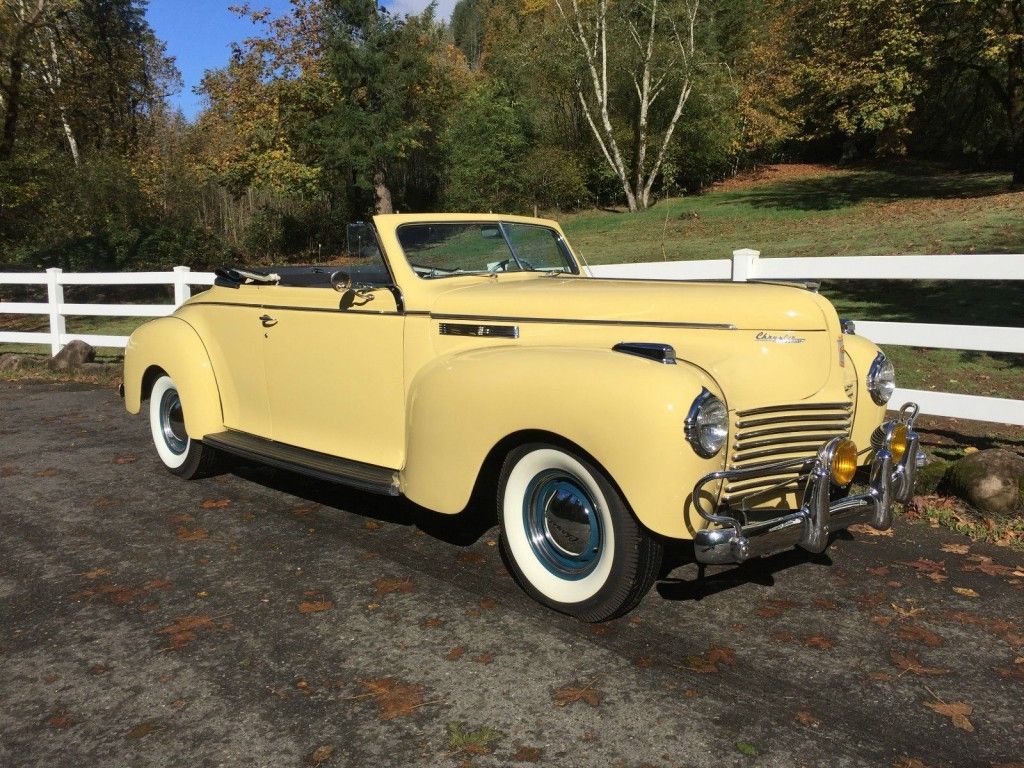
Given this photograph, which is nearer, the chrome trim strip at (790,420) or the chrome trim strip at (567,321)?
the chrome trim strip at (790,420)

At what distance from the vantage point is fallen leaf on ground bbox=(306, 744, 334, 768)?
2.62 m

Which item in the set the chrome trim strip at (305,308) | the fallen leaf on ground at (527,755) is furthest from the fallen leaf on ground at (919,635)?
the chrome trim strip at (305,308)

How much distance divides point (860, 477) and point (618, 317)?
165 centimetres

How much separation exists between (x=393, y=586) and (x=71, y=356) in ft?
29.6

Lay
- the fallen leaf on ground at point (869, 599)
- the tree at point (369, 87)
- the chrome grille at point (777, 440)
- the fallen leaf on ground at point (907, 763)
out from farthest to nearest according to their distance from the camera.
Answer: the tree at point (369, 87), the fallen leaf on ground at point (869, 599), the chrome grille at point (777, 440), the fallen leaf on ground at point (907, 763)

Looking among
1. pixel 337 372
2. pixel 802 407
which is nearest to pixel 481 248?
pixel 337 372

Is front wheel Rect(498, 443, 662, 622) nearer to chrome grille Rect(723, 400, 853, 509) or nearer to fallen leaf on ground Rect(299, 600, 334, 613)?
Result: chrome grille Rect(723, 400, 853, 509)

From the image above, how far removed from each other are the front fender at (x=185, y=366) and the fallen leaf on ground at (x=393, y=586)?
2.08 metres

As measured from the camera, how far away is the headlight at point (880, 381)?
4.06m

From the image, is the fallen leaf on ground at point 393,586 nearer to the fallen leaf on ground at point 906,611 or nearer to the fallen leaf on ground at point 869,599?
the fallen leaf on ground at point 869,599

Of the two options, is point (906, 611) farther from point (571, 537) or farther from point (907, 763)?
point (571, 537)

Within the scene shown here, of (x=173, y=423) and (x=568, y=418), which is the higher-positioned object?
(x=568, y=418)

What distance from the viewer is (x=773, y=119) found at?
38344 millimetres

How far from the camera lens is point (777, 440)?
3482 millimetres
